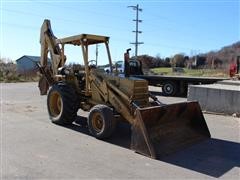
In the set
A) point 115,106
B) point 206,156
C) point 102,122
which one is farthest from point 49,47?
point 206,156

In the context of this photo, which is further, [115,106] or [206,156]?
[115,106]

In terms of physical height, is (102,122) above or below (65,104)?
below

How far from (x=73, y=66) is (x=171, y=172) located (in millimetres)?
5258

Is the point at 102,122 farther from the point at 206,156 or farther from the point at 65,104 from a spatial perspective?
the point at 206,156

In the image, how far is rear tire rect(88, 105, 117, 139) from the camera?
7.89 metres

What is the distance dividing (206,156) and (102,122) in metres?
2.43

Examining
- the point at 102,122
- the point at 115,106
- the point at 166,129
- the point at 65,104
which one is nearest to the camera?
the point at 166,129

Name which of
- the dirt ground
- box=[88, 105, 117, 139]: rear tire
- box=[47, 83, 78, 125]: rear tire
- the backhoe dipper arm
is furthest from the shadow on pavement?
the backhoe dipper arm

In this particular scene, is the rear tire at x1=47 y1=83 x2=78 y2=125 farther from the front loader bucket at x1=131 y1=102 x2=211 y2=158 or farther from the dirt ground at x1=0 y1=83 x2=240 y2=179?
the front loader bucket at x1=131 y1=102 x2=211 y2=158

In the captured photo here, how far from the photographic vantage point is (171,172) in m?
5.97

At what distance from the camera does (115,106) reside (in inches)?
335

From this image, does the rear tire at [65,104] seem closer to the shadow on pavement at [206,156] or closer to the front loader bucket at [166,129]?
the shadow on pavement at [206,156]

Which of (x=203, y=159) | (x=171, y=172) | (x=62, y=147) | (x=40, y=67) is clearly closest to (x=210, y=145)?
(x=203, y=159)

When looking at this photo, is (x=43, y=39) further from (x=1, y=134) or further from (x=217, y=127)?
(x=217, y=127)
